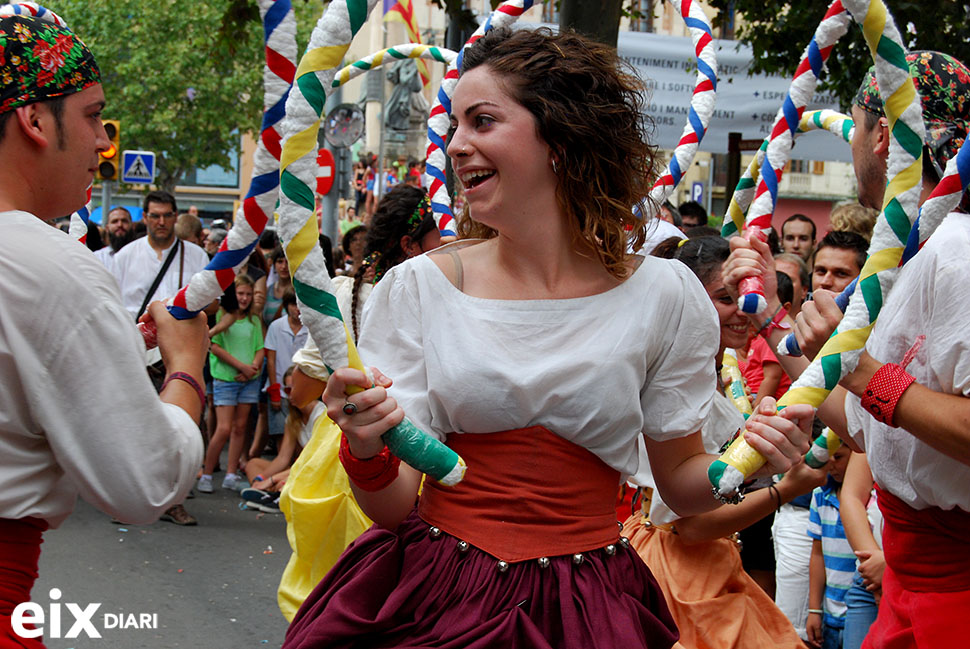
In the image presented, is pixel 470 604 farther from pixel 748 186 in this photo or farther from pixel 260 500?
pixel 260 500

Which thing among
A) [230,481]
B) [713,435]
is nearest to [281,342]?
[230,481]

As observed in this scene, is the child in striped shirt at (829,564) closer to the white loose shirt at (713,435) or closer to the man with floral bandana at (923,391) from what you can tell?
the white loose shirt at (713,435)

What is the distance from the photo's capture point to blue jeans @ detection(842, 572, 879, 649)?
157 inches

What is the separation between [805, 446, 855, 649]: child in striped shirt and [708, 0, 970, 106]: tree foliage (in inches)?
202

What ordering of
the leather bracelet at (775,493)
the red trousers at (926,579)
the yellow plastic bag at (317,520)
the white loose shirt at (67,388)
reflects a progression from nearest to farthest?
the white loose shirt at (67,388) < the red trousers at (926,579) < the leather bracelet at (775,493) < the yellow plastic bag at (317,520)

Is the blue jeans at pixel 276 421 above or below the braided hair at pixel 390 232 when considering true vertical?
below

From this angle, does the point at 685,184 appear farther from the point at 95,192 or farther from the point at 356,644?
the point at 356,644

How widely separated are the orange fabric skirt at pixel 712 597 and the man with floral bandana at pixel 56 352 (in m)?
1.70

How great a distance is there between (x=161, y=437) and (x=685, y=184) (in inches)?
1729

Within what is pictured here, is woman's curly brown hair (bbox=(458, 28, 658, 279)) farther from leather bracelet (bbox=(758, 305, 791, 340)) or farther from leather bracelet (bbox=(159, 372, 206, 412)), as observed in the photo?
leather bracelet (bbox=(159, 372, 206, 412))

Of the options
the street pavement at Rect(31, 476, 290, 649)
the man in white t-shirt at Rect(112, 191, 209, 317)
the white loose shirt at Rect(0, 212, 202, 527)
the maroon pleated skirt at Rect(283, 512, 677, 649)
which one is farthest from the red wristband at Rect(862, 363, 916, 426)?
the man in white t-shirt at Rect(112, 191, 209, 317)

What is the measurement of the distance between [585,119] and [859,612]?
7.69ft

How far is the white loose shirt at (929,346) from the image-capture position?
8.40ft

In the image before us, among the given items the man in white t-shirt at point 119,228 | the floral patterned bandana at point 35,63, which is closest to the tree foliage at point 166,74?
the man in white t-shirt at point 119,228
